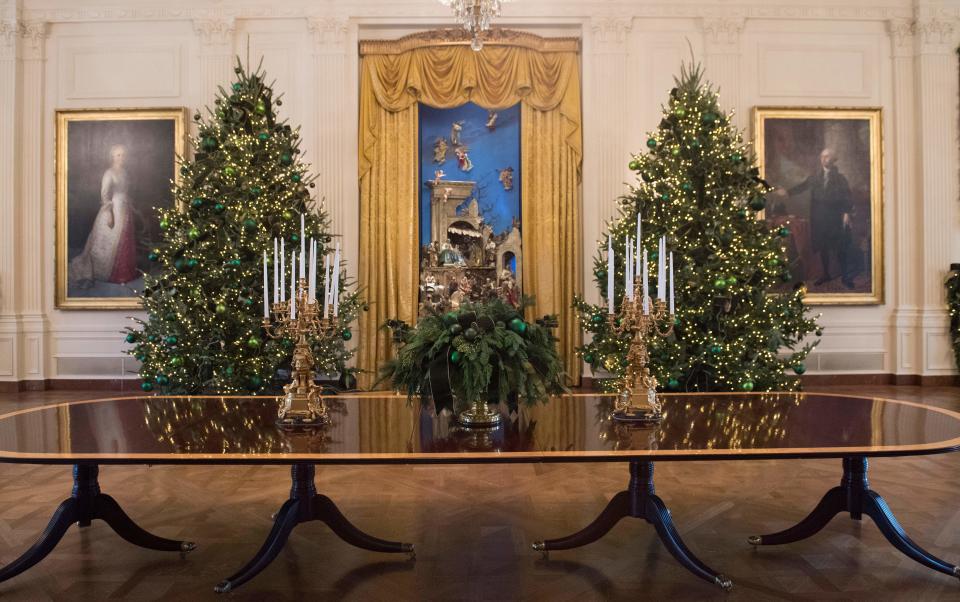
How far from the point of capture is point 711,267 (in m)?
6.31

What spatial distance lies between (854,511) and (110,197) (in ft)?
27.3

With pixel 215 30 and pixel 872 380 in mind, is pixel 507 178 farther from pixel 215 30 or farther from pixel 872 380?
pixel 872 380

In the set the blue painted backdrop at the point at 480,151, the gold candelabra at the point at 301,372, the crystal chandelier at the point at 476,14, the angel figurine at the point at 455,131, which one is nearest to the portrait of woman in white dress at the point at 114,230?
the blue painted backdrop at the point at 480,151

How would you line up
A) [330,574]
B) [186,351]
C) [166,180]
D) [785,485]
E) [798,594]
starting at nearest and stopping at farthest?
[798,594] < [330,574] < [785,485] < [186,351] < [166,180]

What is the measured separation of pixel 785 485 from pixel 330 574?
2793mm

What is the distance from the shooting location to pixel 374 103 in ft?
29.2

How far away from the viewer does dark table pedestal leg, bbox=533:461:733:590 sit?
2811 millimetres

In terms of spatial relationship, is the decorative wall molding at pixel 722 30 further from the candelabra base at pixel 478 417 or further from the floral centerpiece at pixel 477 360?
the candelabra base at pixel 478 417

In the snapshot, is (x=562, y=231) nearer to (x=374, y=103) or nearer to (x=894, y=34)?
(x=374, y=103)

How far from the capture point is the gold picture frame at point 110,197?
859 centimetres

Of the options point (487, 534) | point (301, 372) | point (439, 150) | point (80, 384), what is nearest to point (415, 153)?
point (439, 150)

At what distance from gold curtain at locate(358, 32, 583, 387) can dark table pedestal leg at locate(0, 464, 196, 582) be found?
564 centimetres

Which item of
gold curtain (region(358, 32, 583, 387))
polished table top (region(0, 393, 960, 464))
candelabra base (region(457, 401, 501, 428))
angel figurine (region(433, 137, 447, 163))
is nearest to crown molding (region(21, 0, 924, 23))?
gold curtain (region(358, 32, 583, 387))

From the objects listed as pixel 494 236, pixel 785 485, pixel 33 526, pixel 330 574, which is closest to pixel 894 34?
pixel 494 236
